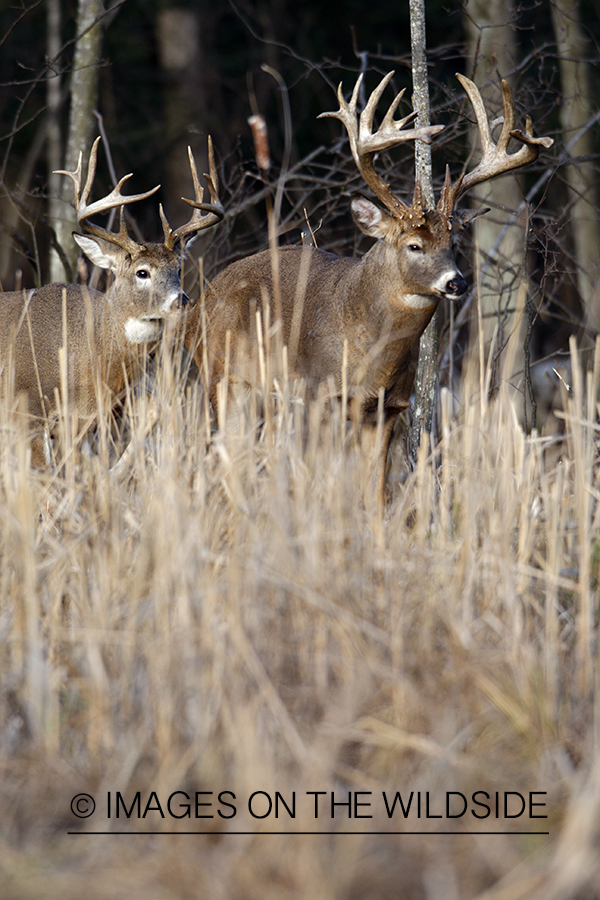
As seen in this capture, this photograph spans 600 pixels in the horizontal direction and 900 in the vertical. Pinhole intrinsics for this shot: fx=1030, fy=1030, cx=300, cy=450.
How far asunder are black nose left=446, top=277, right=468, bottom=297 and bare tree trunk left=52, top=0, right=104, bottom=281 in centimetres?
338

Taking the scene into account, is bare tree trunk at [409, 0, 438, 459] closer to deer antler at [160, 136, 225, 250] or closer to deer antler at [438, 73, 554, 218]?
deer antler at [438, 73, 554, 218]

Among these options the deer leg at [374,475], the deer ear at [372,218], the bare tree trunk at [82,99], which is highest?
the bare tree trunk at [82,99]

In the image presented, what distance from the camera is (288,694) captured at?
2.92m

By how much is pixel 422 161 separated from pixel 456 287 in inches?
39.8

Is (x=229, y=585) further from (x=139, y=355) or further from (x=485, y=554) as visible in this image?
(x=139, y=355)

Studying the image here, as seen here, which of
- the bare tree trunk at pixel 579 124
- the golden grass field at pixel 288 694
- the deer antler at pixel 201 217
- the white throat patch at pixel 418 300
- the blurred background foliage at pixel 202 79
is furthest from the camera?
the blurred background foliage at pixel 202 79

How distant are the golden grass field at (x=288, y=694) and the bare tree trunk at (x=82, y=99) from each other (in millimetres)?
4234

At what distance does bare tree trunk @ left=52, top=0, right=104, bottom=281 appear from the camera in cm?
763

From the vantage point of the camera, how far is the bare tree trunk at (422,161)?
19.7 feet

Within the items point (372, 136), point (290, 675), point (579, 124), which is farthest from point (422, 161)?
point (579, 124)

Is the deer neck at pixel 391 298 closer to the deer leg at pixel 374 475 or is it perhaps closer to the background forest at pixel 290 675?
the deer leg at pixel 374 475

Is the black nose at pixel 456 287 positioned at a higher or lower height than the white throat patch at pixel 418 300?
higher

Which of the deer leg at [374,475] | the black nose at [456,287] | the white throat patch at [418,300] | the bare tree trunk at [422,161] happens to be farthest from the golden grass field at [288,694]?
the bare tree trunk at [422,161]

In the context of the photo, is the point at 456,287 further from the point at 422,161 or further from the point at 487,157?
the point at 422,161
